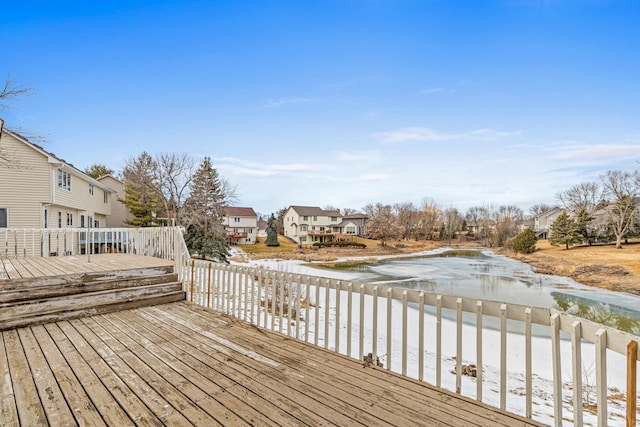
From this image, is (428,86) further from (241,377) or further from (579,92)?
(241,377)

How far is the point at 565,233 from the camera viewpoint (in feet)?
116

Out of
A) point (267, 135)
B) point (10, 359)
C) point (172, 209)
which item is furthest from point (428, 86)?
point (172, 209)

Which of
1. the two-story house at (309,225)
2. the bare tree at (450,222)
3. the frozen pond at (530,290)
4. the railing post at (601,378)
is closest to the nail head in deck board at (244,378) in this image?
the railing post at (601,378)

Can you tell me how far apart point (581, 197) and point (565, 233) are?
13158mm

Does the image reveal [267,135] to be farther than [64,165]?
Yes

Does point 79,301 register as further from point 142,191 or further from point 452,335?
point 142,191

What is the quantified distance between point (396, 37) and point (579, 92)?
8867 mm

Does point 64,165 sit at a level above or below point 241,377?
above

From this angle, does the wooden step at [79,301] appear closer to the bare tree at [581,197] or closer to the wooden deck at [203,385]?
the wooden deck at [203,385]

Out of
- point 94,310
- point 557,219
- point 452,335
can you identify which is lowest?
point 452,335

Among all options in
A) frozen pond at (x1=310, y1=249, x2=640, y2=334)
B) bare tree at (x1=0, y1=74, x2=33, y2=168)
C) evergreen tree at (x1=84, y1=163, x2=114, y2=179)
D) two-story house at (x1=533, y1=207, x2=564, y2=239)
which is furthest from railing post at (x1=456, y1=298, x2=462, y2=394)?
two-story house at (x1=533, y1=207, x2=564, y2=239)

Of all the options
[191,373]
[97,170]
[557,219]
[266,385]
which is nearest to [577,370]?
[266,385]

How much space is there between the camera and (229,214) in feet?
151

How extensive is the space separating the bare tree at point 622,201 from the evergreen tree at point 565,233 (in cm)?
326
